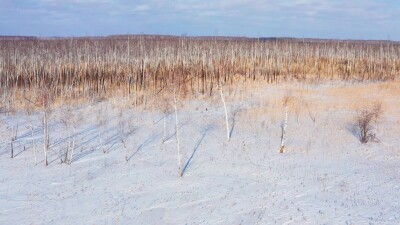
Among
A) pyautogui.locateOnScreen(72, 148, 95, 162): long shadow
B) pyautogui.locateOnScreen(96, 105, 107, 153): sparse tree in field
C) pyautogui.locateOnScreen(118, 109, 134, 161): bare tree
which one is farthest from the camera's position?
pyautogui.locateOnScreen(96, 105, 107, 153): sparse tree in field

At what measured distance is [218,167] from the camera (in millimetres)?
20016

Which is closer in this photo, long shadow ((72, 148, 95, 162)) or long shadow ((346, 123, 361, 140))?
long shadow ((72, 148, 95, 162))

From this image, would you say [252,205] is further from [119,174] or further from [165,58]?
[165,58]

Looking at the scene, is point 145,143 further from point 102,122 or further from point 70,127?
point 70,127

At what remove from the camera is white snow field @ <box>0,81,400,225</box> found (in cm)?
1505

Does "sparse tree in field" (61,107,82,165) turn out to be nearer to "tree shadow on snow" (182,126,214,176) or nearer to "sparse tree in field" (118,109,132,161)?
"sparse tree in field" (118,109,132,161)

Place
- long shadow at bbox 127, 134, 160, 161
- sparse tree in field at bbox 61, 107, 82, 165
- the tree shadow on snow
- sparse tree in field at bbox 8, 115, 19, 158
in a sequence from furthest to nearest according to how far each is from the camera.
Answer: sparse tree in field at bbox 8, 115, 19, 158
long shadow at bbox 127, 134, 160, 161
sparse tree in field at bbox 61, 107, 82, 165
the tree shadow on snow

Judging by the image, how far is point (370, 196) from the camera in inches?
621

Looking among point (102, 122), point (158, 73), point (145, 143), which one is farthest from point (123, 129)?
point (158, 73)

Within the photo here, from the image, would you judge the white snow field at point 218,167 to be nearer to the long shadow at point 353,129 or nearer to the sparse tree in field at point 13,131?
the long shadow at point 353,129

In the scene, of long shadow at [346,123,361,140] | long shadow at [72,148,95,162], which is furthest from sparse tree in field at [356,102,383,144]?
long shadow at [72,148,95,162]

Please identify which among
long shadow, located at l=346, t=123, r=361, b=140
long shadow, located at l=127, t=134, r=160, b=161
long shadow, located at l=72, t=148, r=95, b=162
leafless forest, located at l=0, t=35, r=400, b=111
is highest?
leafless forest, located at l=0, t=35, r=400, b=111

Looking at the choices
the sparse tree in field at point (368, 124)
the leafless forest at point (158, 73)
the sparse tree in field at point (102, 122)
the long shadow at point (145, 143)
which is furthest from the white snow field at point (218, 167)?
the leafless forest at point (158, 73)

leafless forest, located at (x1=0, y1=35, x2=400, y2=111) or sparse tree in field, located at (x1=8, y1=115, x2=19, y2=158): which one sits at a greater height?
leafless forest, located at (x1=0, y1=35, x2=400, y2=111)
